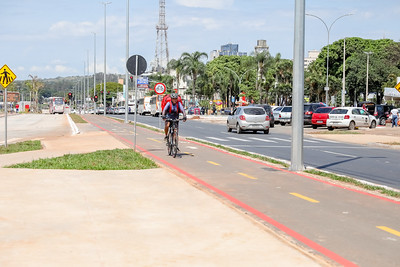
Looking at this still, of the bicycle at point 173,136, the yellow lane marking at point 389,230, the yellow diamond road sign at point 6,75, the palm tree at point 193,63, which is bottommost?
the yellow lane marking at point 389,230

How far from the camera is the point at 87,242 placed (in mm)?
6301

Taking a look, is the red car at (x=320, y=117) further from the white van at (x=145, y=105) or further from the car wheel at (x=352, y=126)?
the white van at (x=145, y=105)

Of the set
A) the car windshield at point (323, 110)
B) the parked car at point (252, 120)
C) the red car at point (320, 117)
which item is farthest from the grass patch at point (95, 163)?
the car windshield at point (323, 110)

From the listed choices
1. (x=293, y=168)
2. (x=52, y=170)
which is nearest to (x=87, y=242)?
(x=52, y=170)

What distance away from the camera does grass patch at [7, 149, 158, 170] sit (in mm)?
13270

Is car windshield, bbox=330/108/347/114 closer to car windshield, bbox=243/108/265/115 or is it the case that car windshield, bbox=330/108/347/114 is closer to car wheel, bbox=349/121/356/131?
car wheel, bbox=349/121/356/131

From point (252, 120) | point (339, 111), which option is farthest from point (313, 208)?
point (339, 111)

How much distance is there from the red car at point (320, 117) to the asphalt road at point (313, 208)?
28711 mm

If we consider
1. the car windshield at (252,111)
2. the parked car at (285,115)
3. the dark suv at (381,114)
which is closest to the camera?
the car windshield at (252,111)

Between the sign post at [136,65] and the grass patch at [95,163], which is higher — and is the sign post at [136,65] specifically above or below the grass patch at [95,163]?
above

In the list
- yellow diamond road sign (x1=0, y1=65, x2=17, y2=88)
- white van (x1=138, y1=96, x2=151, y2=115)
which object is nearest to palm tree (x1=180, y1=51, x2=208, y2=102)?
white van (x1=138, y1=96, x2=151, y2=115)

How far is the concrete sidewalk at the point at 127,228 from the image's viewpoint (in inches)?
223

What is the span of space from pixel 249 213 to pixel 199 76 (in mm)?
87135

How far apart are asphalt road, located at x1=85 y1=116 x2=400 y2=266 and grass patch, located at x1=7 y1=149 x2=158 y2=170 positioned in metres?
0.84
